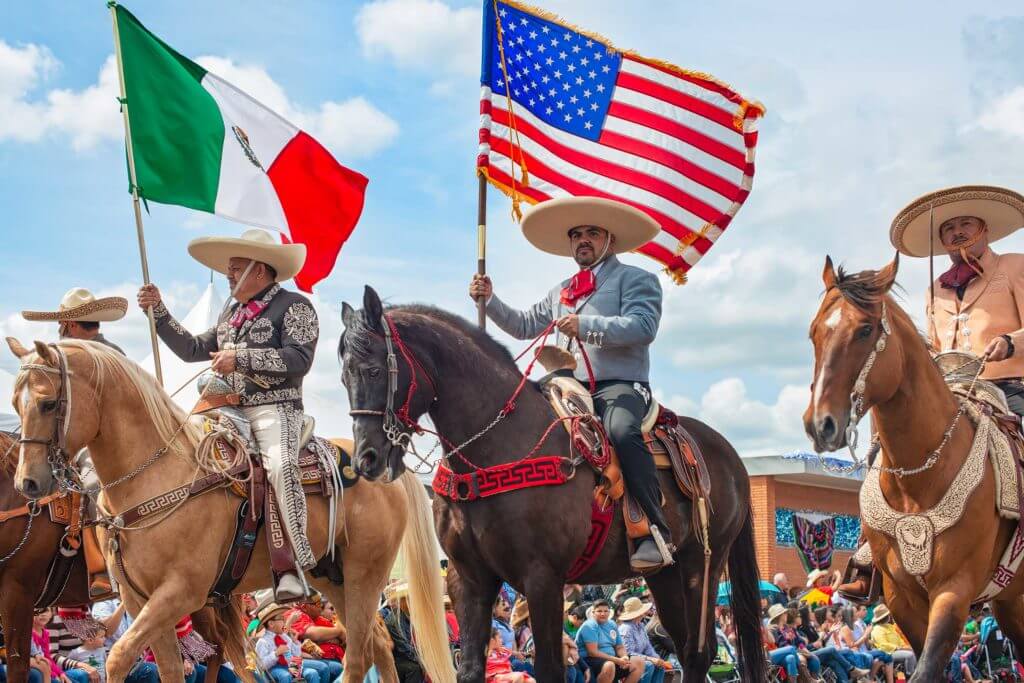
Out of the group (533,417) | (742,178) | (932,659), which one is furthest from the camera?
(742,178)

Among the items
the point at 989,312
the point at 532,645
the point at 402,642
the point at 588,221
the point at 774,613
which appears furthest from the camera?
the point at 774,613

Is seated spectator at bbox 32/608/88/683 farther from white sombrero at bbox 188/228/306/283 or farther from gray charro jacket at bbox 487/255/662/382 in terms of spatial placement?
gray charro jacket at bbox 487/255/662/382

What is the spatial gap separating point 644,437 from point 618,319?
0.88 m

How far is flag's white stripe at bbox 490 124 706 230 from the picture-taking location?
9477 millimetres

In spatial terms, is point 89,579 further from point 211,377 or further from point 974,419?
point 974,419

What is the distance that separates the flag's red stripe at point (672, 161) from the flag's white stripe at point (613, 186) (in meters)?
0.30

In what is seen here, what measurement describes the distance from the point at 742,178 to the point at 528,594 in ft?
16.4

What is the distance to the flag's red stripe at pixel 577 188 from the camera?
9211 millimetres

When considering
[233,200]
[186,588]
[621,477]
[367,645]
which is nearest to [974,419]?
[621,477]

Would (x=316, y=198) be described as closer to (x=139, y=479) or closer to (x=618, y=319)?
(x=139, y=479)

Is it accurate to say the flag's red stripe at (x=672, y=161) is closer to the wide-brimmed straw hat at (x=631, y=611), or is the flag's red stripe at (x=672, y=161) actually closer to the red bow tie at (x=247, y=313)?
the red bow tie at (x=247, y=313)

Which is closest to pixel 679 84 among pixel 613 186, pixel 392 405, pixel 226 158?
pixel 613 186

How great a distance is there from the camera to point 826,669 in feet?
56.2

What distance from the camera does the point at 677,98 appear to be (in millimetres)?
9828
